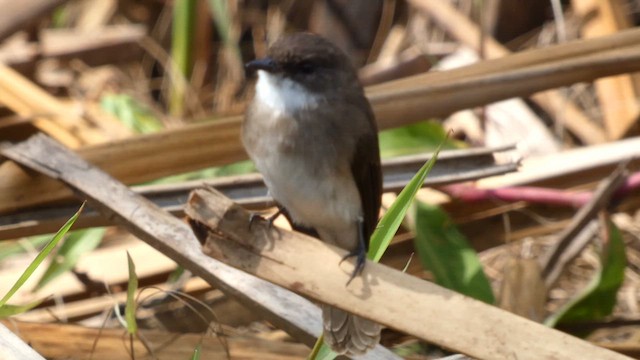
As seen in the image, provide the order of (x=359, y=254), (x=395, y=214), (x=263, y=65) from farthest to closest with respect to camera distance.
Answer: (x=263, y=65), (x=359, y=254), (x=395, y=214)

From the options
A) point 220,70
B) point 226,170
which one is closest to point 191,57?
point 220,70

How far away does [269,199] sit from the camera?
296cm

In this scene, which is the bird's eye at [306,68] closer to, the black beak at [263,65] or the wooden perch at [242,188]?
the black beak at [263,65]

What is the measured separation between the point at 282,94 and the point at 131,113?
1893 mm

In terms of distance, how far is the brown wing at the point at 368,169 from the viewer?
2736 mm

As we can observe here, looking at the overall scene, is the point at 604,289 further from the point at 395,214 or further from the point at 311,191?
the point at 395,214

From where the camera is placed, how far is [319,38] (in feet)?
9.27

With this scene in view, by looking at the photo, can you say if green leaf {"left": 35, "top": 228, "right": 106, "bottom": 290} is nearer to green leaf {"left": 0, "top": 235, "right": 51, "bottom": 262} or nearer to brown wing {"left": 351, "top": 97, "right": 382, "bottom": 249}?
green leaf {"left": 0, "top": 235, "right": 51, "bottom": 262}

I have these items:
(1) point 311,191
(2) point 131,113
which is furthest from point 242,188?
(2) point 131,113

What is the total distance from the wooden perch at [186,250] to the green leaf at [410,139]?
1.26 metres

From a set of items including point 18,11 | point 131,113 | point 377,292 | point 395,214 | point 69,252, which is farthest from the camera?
point 131,113

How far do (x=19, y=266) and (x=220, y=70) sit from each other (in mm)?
1917

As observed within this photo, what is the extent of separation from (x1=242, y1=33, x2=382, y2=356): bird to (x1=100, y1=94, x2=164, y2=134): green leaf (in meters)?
1.68

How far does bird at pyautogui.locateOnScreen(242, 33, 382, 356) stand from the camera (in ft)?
8.77
